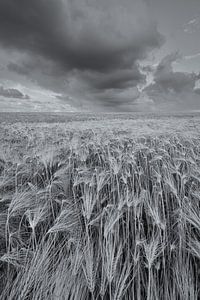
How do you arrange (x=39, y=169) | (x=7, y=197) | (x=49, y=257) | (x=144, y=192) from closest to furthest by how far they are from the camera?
1. (x=49, y=257)
2. (x=144, y=192)
3. (x=7, y=197)
4. (x=39, y=169)

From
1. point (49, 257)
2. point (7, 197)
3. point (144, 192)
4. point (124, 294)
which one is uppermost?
point (144, 192)

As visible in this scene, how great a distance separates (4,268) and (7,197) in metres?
0.62

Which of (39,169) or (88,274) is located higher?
(39,169)

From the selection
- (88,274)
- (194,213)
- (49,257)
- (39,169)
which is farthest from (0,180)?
(194,213)

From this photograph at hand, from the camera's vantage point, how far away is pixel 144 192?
1.53 m

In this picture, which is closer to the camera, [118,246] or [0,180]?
[118,246]

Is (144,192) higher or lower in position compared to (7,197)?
higher

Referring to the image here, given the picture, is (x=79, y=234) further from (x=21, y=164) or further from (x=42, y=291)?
(x=21, y=164)

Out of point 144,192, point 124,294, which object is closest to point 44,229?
point 124,294

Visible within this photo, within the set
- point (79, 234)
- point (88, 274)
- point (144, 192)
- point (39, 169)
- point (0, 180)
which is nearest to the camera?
point (88, 274)

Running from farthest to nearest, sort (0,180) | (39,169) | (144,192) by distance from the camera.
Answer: (39,169)
(0,180)
(144,192)

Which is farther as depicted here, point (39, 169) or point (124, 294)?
point (39, 169)

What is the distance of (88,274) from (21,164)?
1.58m

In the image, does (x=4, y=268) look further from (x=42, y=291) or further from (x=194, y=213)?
(x=194, y=213)
